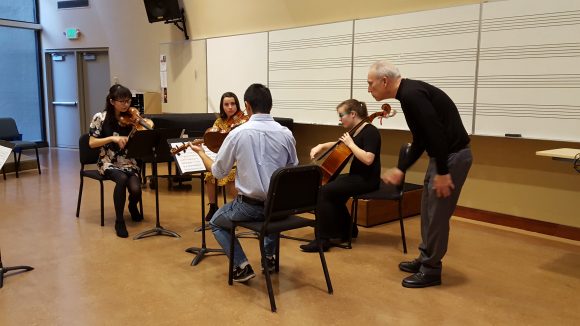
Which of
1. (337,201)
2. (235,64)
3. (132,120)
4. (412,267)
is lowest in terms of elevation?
(412,267)

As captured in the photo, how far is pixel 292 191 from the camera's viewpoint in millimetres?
2547

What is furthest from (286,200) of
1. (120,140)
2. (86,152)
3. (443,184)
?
(86,152)

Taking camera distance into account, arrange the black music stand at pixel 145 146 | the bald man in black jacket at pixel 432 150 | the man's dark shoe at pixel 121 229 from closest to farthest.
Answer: the bald man in black jacket at pixel 432 150
the black music stand at pixel 145 146
the man's dark shoe at pixel 121 229

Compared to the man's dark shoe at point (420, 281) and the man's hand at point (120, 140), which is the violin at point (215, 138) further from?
the man's dark shoe at point (420, 281)

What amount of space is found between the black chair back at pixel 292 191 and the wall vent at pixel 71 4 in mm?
7468

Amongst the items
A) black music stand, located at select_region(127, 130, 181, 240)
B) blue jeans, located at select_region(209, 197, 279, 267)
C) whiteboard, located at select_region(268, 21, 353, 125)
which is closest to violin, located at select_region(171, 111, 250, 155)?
black music stand, located at select_region(127, 130, 181, 240)

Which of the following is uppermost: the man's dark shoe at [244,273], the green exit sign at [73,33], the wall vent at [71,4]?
the wall vent at [71,4]

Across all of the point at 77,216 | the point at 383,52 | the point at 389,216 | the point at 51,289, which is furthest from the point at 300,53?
A: the point at 51,289

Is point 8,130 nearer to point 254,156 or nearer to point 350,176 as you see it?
point 350,176

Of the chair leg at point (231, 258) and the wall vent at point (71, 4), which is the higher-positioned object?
the wall vent at point (71, 4)

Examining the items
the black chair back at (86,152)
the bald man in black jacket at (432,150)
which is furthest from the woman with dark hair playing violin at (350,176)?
the black chair back at (86,152)

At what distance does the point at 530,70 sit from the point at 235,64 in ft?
12.0

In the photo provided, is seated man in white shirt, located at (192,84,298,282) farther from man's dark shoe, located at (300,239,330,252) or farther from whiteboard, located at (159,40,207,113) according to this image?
whiteboard, located at (159,40,207,113)

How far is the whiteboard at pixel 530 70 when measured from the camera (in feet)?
12.0
